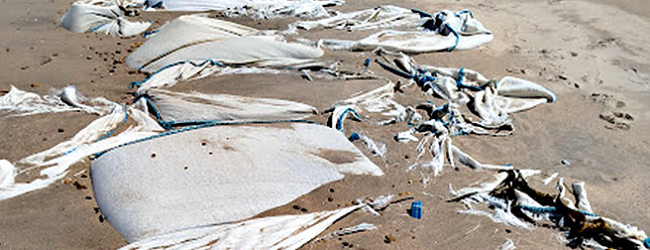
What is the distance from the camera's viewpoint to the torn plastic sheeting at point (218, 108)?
352 centimetres

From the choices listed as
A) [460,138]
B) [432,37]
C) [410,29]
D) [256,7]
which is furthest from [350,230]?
[256,7]

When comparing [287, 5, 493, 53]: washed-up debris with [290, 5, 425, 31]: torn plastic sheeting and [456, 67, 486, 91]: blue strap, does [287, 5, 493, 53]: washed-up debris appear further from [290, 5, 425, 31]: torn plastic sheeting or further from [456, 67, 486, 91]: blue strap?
[456, 67, 486, 91]: blue strap

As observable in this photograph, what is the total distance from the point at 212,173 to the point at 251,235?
460 millimetres

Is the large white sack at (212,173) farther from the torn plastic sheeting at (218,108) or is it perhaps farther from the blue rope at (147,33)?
the blue rope at (147,33)

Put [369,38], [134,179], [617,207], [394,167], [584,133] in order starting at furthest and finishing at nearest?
[369,38], [584,133], [394,167], [617,207], [134,179]

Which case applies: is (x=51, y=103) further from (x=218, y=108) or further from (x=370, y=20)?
(x=370, y=20)

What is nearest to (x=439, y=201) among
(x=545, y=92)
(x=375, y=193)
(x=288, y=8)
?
(x=375, y=193)

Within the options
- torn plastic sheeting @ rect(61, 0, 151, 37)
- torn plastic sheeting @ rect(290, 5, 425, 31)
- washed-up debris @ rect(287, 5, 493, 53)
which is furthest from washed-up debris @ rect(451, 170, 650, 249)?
torn plastic sheeting @ rect(61, 0, 151, 37)

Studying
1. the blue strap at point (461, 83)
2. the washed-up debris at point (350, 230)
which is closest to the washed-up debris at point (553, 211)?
the washed-up debris at point (350, 230)

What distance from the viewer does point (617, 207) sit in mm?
2943

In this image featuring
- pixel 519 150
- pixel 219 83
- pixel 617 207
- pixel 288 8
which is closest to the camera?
pixel 617 207

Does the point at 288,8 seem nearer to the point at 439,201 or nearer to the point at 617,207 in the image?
the point at 439,201

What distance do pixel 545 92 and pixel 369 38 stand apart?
1567 mm

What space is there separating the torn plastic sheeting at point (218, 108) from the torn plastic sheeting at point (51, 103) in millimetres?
325
